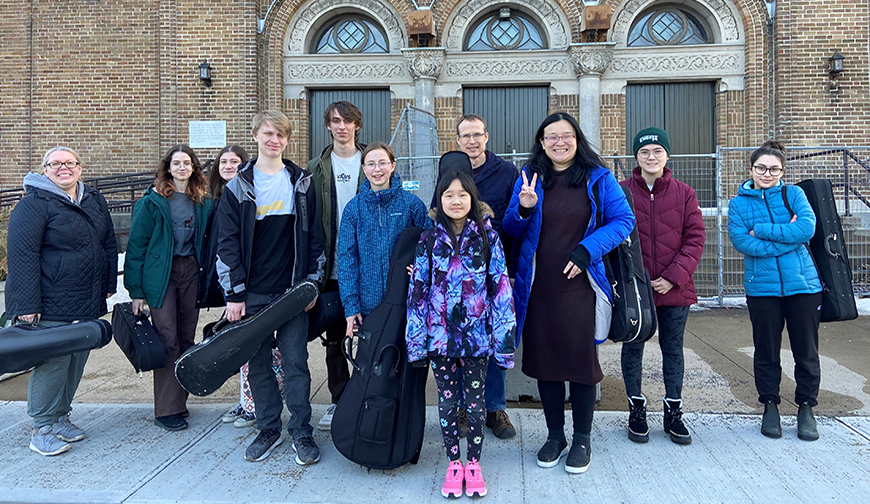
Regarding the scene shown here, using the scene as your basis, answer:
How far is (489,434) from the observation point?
12.1 feet

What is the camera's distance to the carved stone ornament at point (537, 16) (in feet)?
35.4

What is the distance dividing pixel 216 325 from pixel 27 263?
1.25m

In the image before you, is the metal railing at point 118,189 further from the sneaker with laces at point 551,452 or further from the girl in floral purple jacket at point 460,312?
the sneaker with laces at point 551,452

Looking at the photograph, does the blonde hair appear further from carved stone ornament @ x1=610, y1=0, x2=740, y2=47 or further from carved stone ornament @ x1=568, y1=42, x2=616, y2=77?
carved stone ornament @ x1=610, y1=0, x2=740, y2=47

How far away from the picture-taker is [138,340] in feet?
12.2

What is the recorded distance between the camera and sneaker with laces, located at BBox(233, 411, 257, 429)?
3910mm

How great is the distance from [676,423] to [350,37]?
403 inches

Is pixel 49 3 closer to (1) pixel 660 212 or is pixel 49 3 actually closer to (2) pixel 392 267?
(2) pixel 392 267

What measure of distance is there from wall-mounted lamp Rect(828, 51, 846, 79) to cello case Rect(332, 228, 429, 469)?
1072 centimetres

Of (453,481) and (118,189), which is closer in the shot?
(453,481)

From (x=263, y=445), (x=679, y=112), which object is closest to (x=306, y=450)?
(x=263, y=445)

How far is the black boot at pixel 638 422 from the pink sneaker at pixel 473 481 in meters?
1.20

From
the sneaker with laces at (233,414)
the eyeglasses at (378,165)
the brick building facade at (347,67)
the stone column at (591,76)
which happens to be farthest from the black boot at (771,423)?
the brick building facade at (347,67)

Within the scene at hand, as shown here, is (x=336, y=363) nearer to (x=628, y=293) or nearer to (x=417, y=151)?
(x=628, y=293)
